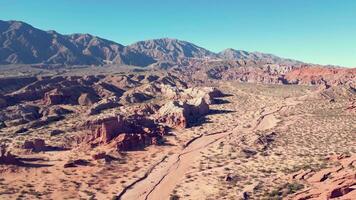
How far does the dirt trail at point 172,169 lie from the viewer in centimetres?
4246

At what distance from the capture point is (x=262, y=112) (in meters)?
91.1

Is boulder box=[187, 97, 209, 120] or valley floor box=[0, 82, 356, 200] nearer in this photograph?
valley floor box=[0, 82, 356, 200]

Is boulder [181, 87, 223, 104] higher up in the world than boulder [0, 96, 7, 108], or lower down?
higher up

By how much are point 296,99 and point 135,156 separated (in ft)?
201

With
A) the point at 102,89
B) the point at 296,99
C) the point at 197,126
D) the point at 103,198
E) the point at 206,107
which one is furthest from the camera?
the point at 102,89

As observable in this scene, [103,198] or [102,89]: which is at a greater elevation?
[102,89]

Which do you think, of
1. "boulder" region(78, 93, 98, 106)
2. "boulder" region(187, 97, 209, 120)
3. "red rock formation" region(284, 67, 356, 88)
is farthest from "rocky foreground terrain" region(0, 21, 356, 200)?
"red rock formation" region(284, 67, 356, 88)

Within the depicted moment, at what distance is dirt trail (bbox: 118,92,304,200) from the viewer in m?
42.5

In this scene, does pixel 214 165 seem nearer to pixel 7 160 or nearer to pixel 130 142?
pixel 130 142

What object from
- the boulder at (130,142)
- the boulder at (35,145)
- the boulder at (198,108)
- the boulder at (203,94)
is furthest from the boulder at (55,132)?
the boulder at (203,94)

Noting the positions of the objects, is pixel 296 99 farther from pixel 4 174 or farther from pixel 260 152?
pixel 4 174

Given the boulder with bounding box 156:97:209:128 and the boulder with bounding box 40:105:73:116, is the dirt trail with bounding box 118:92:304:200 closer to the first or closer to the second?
the boulder with bounding box 156:97:209:128

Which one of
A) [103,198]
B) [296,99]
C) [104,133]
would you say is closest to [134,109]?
[104,133]

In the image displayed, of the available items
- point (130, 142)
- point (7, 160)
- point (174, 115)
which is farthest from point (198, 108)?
point (7, 160)
